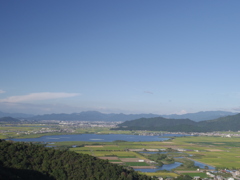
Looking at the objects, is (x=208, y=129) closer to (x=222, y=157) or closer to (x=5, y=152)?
(x=222, y=157)

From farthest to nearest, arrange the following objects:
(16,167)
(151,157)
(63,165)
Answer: (151,157) → (63,165) → (16,167)

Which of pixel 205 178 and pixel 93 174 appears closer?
pixel 93 174

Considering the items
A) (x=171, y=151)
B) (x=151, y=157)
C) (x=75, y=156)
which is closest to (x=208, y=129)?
(x=171, y=151)

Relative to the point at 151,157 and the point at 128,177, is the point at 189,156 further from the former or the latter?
the point at 128,177

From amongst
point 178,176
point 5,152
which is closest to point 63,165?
point 5,152

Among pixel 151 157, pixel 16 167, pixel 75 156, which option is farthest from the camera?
pixel 151 157

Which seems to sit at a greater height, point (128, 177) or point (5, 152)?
point (5, 152)
